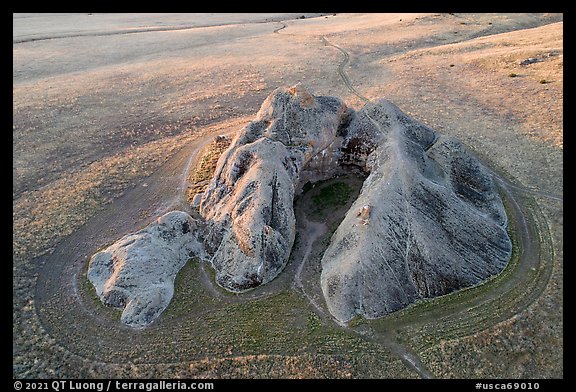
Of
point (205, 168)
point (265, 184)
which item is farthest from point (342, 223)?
point (205, 168)

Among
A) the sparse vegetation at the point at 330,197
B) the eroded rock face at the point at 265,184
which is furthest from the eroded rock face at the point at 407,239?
the eroded rock face at the point at 265,184

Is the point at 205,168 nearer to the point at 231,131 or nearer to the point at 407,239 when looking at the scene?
the point at 231,131

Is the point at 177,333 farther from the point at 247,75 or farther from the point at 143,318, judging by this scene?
the point at 247,75

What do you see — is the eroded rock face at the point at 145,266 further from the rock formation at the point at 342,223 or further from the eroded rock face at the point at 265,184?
the eroded rock face at the point at 265,184

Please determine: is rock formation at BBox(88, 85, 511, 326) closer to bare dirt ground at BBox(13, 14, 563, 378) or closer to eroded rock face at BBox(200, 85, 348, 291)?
eroded rock face at BBox(200, 85, 348, 291)

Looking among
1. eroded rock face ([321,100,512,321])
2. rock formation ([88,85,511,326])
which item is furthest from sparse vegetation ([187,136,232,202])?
eroded rock face ([321,100,512,321])
